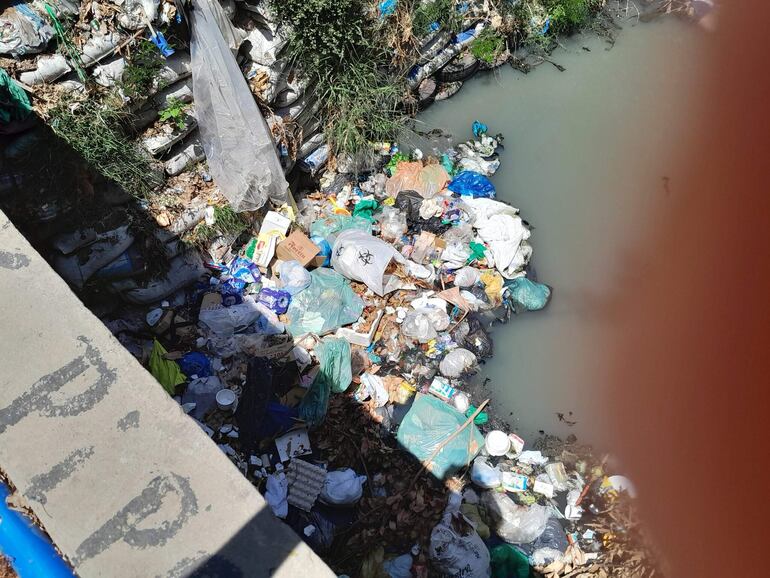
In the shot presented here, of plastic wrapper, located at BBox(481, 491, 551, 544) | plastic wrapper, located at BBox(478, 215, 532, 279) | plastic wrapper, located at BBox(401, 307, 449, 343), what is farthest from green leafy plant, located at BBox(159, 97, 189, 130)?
plastic wrapper, located at BBox(481, 491, 551, 544)

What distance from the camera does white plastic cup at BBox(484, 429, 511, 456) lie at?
3982 mm

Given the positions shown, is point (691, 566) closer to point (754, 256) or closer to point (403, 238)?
point (754, 256)

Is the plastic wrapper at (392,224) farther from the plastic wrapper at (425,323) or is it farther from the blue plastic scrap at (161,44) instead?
the blue plastic scrap at (161,44)

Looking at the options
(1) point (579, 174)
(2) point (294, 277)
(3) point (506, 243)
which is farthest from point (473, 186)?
(2) point (294, 277)

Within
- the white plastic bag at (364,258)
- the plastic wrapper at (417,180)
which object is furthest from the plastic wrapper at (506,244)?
the white plastic bag at (364,258)

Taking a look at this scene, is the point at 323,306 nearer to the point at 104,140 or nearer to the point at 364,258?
the point at 364,258

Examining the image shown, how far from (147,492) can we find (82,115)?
2.23m

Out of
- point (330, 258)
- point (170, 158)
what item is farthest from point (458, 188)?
point (170, 158)

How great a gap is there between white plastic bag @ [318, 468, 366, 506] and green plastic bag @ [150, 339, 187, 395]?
3.76 feet

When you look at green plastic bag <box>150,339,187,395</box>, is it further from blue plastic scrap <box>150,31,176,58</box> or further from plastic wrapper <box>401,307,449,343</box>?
blue plastic scrap <box>150,31,176,58</box>

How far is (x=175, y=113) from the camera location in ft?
11.7

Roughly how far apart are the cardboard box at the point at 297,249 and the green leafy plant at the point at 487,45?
2.55 meters

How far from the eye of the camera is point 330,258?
4.40 meters

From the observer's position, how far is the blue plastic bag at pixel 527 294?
14.8ft
